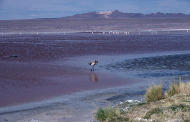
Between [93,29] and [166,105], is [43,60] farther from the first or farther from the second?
[93,29]

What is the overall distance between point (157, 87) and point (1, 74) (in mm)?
11048

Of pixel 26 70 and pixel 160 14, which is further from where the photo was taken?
pixel 160 14

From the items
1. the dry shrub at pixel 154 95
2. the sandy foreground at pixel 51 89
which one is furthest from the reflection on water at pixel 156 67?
the dry shrub at pixel 154 95

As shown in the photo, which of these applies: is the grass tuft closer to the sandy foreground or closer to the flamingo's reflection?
the sandy foreground

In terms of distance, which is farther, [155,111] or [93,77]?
[93,77]

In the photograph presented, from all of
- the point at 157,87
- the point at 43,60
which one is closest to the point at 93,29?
the point at 43,60

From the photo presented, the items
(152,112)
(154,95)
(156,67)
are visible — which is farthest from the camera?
(156,67)

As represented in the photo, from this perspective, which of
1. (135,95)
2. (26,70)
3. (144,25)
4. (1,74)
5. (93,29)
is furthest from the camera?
(144,25)

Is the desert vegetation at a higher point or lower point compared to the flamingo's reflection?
higher

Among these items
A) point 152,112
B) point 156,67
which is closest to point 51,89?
point 152,112

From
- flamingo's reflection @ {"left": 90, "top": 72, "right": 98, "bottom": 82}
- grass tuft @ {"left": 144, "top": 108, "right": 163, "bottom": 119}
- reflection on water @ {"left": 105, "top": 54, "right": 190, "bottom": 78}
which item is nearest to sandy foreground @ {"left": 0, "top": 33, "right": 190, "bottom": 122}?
flamingo's reflection @ {"left": 90, "top": 72, "right": 98, "bottom": 82}

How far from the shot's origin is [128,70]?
77.0 feet

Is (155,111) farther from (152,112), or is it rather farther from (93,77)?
(93,77)

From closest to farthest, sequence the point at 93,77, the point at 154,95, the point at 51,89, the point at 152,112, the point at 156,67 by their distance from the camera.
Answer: the point at 152,112 → the point at 154,95 → the point at 51,89 → the point at 93,77 → the point at 156,67
